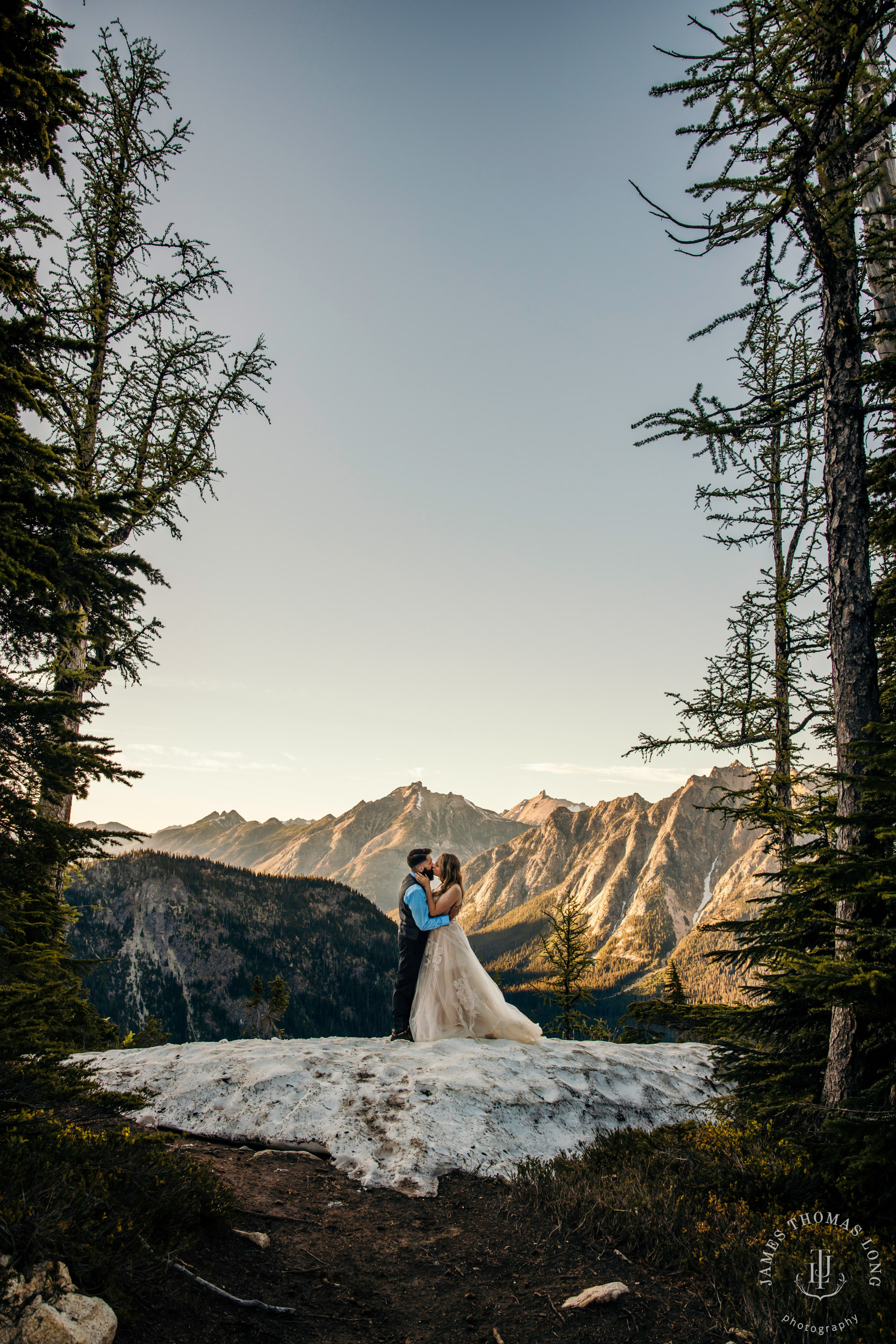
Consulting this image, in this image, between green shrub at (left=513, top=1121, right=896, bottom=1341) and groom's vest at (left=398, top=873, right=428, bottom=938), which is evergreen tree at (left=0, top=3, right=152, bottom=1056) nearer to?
green shrub at (left=513, top=1121, right=896, bottom=1341)

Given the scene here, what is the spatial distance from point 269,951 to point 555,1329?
162 metres

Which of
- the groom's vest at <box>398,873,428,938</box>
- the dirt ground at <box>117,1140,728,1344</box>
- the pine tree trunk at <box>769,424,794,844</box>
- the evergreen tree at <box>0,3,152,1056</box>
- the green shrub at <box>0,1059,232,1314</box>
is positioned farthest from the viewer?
the pine tree trunk at <box>769,424,794,844</box>

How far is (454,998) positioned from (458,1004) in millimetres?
116

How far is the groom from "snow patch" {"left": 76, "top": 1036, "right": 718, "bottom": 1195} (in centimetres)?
137

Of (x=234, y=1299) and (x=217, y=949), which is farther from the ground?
(x=234, y=1299)

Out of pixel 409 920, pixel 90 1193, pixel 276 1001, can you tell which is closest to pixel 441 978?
pixel 409 920

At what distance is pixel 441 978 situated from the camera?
10203 millimetres

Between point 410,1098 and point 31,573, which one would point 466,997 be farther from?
point 31,573

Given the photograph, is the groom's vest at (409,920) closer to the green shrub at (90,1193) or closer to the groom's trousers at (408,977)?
the groom's trousers at (408,977)

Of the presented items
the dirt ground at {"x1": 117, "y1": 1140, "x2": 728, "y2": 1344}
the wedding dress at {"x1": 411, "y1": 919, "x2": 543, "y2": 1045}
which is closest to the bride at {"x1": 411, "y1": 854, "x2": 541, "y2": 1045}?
the wedding dress at {"x1": 411, "y1": 919, "x2": 543, "y2": 1045}

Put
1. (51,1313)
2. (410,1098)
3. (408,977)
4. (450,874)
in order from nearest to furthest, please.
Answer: (51,1313)
(410,1098)
(408,977)
(450,874)

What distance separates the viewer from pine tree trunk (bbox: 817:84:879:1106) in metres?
5.82

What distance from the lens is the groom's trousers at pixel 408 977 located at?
415 inches

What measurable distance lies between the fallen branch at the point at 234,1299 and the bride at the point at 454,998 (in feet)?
21.3
